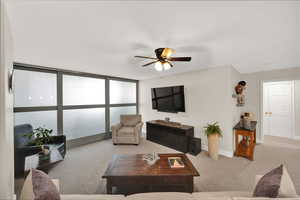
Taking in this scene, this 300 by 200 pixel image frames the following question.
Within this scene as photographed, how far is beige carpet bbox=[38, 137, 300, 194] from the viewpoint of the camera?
1.96 metres

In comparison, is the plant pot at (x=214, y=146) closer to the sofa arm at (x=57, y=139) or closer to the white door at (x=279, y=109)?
the sofa arm at (x=57, y=139)

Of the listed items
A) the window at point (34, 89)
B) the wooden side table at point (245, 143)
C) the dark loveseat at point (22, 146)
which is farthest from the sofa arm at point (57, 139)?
the wooden side table at point (245, 143)

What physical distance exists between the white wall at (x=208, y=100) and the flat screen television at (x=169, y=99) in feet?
0.75

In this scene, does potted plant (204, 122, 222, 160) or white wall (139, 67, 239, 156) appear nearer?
potted plant (204, 122, 222, 160)

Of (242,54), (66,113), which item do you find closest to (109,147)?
(66,113)

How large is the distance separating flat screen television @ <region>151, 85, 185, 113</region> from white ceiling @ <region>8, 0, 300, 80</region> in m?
1.49

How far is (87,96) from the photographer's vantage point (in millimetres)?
4066

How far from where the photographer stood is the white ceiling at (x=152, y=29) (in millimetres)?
1260

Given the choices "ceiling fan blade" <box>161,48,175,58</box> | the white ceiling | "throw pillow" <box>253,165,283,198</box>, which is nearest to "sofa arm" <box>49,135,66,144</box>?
the white ceiling

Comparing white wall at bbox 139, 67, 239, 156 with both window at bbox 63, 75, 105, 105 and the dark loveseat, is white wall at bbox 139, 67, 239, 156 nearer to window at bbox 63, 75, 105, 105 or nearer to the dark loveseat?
window at bbox 63, 75, 105, 105

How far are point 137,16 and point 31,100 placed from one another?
11.3ft

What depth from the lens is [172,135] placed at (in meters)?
3.59


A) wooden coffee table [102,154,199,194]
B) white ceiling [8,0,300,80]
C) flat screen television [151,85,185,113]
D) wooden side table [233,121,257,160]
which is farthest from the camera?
flat screen television [151,85,185,113]

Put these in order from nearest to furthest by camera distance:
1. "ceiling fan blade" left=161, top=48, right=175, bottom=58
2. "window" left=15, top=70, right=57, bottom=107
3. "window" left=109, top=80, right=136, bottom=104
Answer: "ceiling fan blade" left=161, top=48, right=175, bottom=58
"window" left=15, top=70, right=57, bottom=107
"window" left=109, top=80, right=136, bottom=104
